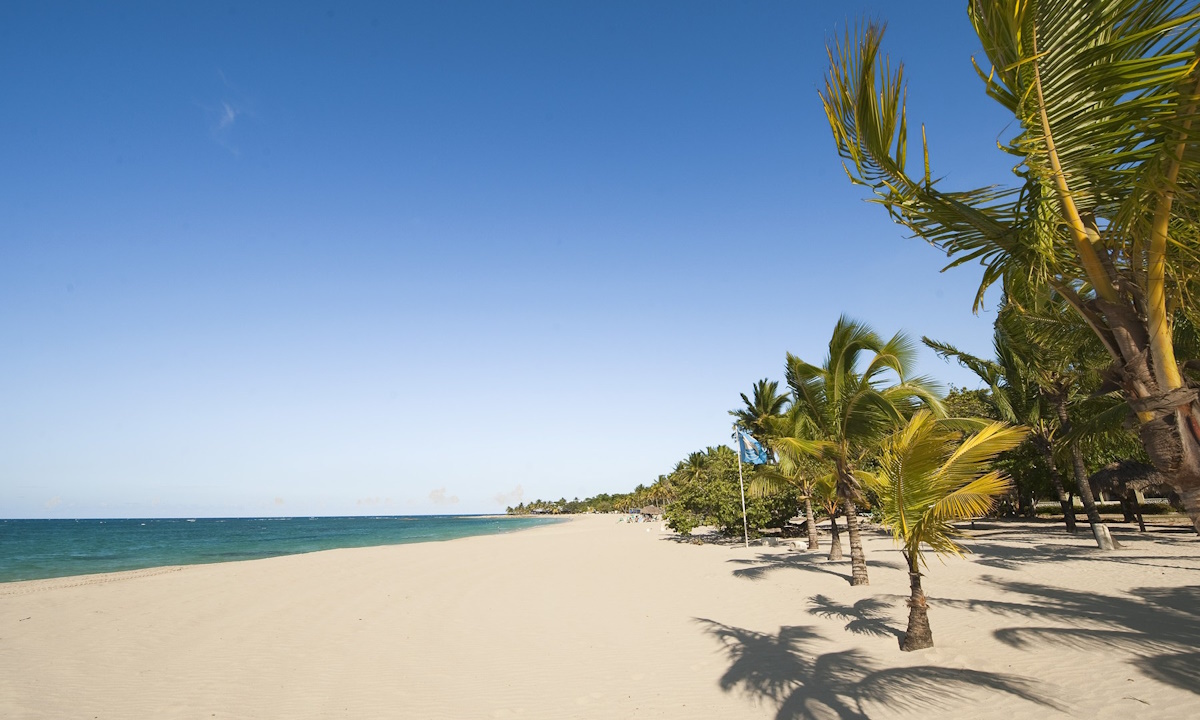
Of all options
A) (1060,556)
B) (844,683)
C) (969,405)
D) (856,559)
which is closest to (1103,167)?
(844,683)

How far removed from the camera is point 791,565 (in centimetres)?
1673

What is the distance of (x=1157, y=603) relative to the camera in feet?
30.8

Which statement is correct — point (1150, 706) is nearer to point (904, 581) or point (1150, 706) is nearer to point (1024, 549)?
point (904, 581)

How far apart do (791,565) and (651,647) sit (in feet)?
30.3

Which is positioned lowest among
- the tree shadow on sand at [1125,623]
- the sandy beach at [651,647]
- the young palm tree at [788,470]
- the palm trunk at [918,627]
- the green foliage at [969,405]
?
the sandy beach at [651,647]

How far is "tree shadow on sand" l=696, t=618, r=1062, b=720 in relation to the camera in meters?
6.08

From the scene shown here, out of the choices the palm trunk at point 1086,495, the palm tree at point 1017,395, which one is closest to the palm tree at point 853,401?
the palm trunk at point 1086,495

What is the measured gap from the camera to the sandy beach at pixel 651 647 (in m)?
6.48

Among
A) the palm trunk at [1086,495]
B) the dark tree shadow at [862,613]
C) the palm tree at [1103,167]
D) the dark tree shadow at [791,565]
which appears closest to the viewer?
the palm tree at [1103,167]

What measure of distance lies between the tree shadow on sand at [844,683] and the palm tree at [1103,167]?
5.03m

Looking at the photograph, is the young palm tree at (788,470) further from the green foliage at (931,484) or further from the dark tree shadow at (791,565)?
the green foliage at (931,484)

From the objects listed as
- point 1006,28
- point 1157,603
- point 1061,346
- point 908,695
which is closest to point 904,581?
point 1157,603

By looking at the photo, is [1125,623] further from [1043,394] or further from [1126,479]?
[1126,479]

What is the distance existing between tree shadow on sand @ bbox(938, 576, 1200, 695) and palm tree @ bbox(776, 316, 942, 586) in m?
3.26
